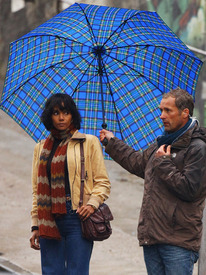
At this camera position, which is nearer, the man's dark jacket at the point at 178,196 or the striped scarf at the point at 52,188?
the man's dark jacket at the point at 178,196

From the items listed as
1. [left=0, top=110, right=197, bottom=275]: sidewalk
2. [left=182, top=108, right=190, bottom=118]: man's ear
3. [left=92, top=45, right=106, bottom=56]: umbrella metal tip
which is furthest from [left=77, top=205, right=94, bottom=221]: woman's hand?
[left=0, top=110, right=197, bottom=275]: sidewalk

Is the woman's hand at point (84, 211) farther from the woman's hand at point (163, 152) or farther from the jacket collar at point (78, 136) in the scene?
the woman's hand at point (163, 152)

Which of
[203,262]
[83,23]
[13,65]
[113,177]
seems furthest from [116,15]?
[113,177]

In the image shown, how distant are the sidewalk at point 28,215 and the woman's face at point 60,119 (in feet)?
12.0

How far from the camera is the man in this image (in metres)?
4.56

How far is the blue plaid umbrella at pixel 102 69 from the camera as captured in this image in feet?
16.9

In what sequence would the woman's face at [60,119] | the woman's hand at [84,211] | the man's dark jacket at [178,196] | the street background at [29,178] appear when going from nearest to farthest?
the man's dark jacket at [178,196] → the woman's hand at [84,211] → the woman's face at [60,119] → the street background at [29,178]

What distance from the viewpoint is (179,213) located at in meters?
4.60

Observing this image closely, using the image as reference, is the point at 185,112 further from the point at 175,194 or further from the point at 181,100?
the point at 175,194

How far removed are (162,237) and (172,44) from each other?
4.56ft

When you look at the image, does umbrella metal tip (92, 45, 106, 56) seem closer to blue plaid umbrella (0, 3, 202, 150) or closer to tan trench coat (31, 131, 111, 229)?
blue plaid umbrella (0, 3, 202, 150)

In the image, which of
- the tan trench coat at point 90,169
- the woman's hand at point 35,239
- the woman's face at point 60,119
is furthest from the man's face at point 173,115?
the woman's hand at point 35,239

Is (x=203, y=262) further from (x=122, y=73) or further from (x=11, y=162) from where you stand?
(x=11, y=162)

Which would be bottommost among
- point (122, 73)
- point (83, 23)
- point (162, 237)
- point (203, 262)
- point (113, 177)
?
point (113, 177)
